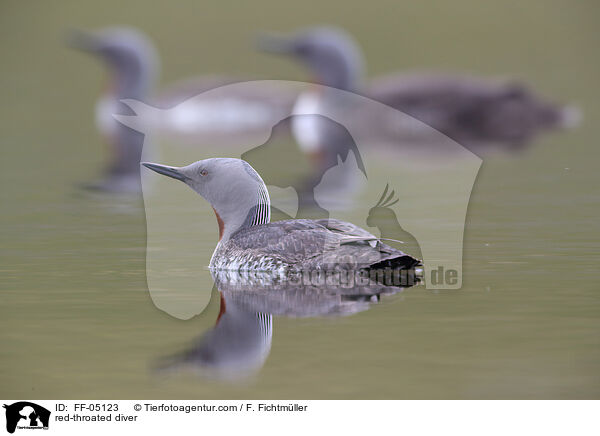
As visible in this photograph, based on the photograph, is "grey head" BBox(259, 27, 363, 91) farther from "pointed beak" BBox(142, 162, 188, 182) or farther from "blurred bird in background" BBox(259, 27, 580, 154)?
"pointed beak" BBox(142, 162, 188, 182)

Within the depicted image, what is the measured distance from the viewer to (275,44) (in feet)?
45.2

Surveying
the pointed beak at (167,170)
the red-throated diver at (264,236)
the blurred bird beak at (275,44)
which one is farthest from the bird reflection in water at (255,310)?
the blurred bird beak at (275,44)

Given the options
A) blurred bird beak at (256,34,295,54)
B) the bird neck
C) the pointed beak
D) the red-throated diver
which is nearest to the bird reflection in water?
the red-throated diver

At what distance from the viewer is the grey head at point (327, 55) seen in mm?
14258

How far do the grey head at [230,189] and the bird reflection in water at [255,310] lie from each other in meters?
0.32

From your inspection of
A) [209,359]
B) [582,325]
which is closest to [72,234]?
[209,359]

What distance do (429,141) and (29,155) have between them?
184 inches

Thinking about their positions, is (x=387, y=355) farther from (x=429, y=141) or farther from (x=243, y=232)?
(x=429, y=141)

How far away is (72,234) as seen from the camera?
→ 279 inches

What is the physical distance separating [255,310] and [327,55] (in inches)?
387
